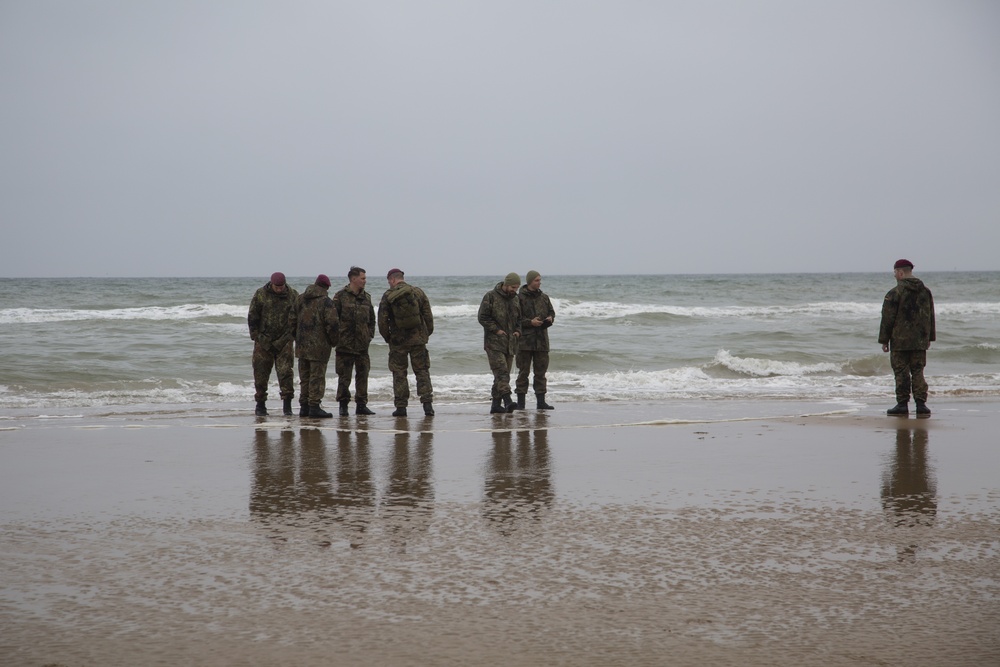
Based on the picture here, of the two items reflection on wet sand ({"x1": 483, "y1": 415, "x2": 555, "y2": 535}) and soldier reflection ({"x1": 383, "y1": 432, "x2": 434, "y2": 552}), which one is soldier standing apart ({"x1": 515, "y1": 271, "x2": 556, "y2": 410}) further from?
soldier reflection ({"x1": 383, "y1": 432, "x2": 434, "y2": 552})

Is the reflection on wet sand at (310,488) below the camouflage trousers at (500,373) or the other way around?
below

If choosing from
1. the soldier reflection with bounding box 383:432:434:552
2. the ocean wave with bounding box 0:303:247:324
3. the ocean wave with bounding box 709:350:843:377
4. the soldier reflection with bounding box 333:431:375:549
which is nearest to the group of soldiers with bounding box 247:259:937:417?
the soldier reflection with bounding box 333:431:375:549

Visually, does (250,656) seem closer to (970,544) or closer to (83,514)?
(83,514)

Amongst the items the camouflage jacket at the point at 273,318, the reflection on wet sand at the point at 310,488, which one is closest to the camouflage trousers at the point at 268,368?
the camouflage jacket at the point at 273,318

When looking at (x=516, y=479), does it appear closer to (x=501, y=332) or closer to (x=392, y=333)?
(x=392, y=333)

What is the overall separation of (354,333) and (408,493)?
513cm

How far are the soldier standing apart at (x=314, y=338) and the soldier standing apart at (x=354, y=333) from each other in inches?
4.4

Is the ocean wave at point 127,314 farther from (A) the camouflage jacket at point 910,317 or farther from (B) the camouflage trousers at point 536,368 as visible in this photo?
(A) the camouflage jacket at point 910,317

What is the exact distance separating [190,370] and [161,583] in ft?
43.5

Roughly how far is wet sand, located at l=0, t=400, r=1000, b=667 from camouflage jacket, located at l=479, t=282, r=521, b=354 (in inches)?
128

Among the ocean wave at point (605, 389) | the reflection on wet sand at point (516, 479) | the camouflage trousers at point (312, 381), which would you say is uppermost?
the camouflage trousers at point (312, 381)

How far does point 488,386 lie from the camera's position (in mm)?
14828

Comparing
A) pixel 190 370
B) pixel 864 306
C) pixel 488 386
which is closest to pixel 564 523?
pixel 488 386

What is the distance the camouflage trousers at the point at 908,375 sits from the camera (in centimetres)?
1057
